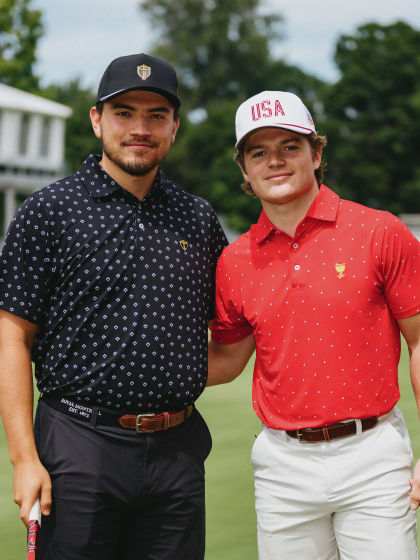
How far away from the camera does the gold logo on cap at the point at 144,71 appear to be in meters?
3.38

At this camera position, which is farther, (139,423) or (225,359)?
(225,359)

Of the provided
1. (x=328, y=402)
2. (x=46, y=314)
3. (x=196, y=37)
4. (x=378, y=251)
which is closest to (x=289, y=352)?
(x=328, y=402)

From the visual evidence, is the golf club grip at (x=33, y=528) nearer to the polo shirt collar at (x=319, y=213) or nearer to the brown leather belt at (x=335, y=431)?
the brown leather belt at (x=335, y=431)

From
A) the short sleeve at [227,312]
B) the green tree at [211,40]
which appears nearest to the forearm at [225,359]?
the short sleeve at [227,312]

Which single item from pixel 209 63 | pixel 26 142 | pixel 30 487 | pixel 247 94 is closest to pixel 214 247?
pixel 30 487

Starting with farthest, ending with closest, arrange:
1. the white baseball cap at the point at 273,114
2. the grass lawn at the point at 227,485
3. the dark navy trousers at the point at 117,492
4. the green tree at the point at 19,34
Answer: the green tree at the point at 19,34 < the grass lawn at the point at 227,485 < the white baseball cap at the point at 273,114 < the dark navy trousers at the point at 117,492

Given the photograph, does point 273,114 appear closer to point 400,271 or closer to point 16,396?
point 400,271

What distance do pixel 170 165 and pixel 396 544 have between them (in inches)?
1946

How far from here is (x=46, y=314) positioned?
3.33 meters

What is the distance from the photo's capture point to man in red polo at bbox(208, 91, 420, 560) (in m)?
3.21

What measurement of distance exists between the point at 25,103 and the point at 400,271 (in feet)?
117

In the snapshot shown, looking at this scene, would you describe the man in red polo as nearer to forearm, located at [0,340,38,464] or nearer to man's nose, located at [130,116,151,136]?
man's nose, located at [130,116,151,136]

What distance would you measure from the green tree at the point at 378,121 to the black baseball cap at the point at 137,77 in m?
43.6

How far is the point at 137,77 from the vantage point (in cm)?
337
